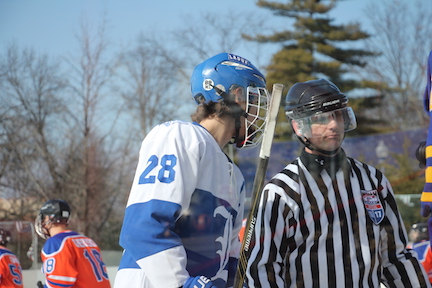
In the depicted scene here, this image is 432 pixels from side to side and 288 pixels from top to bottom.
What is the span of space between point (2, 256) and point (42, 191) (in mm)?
3518

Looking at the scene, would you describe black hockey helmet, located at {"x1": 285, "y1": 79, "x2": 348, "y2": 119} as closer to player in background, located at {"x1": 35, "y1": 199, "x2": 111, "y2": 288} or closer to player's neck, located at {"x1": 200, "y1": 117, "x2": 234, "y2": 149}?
player's neck, located at {"x1": 200, "y1": 117, "x2": 234, "y2": 149}

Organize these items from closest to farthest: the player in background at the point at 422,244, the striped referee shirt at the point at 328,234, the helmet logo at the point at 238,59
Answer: the helmet logo at the point at 238,59 → the striped referee shirt at the point at 328,234 → the player in background at the point at 422,244

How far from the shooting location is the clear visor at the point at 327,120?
186 centimetres

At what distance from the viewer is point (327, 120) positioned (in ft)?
6.11

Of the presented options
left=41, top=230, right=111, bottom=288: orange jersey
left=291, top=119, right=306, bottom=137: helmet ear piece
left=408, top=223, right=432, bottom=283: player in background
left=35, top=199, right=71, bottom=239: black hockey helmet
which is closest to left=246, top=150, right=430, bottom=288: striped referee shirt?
left=291, top=119, right=306, bottom=137: helmet ear piece

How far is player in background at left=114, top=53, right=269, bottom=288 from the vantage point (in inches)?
46.6

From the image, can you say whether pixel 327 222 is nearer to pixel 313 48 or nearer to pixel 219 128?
pixel 219 128

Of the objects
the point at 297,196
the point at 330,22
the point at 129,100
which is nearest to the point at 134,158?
the point at 129,100

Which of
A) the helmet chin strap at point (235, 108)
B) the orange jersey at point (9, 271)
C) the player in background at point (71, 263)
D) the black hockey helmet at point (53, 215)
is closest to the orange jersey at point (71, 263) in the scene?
the player in background at point (71, 263)

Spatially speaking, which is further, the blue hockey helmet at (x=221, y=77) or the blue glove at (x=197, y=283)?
the blue hockey helmet at (x=221, y=77)

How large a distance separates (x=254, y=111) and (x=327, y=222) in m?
0.46

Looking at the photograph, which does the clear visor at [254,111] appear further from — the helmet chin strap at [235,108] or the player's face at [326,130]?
the player's face at [326,130]

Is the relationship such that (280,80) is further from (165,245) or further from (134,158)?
(165,245)

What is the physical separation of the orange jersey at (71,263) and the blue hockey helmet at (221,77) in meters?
2.45
